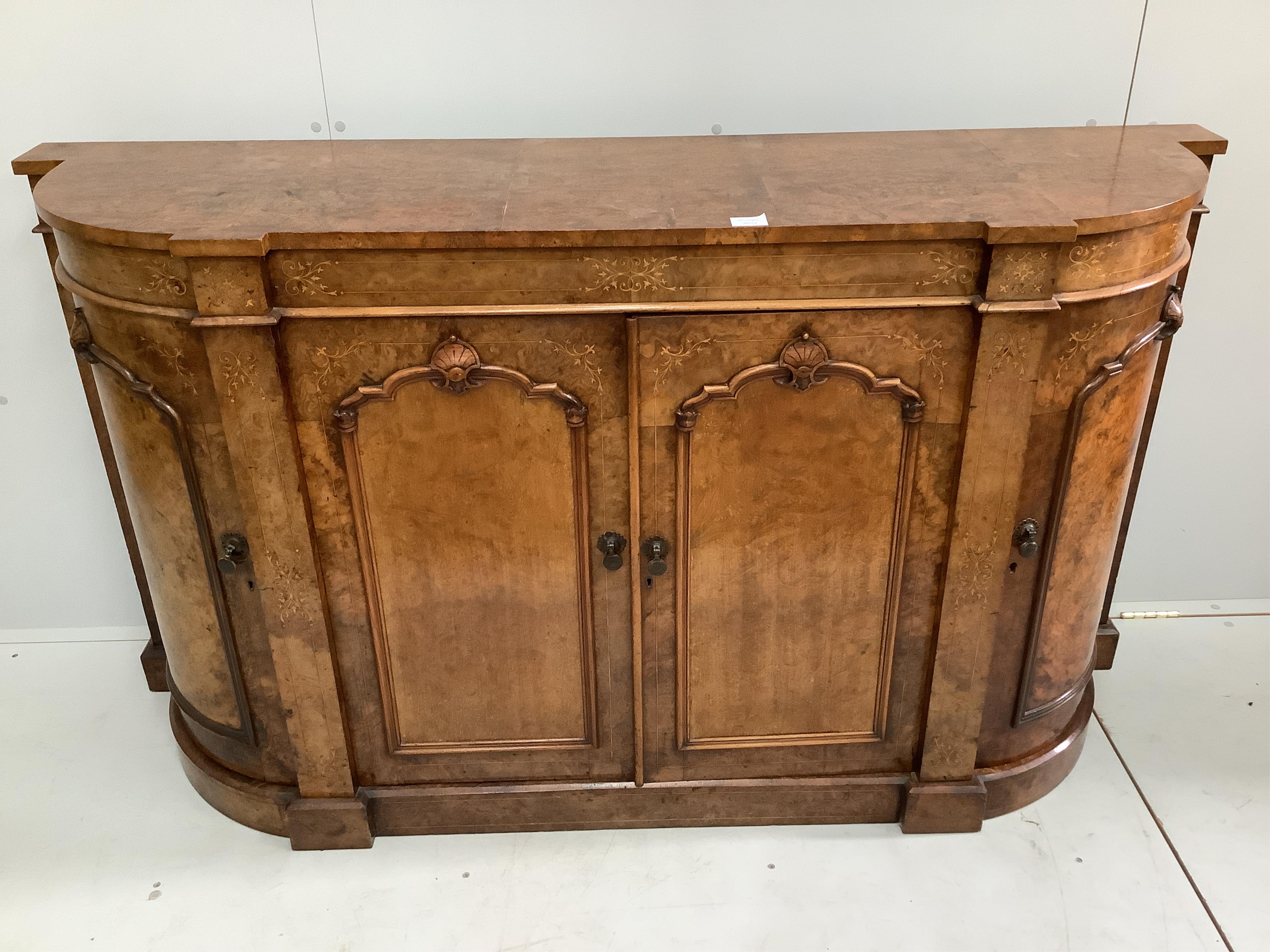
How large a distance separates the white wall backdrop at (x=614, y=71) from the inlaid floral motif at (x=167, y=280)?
0.67 m

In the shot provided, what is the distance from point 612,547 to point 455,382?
0.47m

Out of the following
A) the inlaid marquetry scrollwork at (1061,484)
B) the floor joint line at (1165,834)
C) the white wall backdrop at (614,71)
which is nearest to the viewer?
the inlaid marquetry scrollwork at (1061,484)

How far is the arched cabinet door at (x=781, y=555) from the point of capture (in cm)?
209

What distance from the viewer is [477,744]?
2.48 m

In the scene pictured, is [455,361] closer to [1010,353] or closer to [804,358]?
→ [804,358]

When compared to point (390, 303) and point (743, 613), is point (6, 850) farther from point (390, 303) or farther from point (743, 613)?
point (743, 613)

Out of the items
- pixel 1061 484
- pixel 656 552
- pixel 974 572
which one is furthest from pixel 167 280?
pixel 1061 484

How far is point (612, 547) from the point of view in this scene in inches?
87.9

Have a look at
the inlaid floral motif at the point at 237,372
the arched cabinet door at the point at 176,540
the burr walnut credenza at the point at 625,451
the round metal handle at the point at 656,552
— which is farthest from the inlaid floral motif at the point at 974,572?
the arched cabinet door at the point at 176,540

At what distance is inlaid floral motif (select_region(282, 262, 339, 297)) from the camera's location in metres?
1.98

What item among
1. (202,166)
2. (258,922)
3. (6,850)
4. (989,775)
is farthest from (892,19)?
(6,850)

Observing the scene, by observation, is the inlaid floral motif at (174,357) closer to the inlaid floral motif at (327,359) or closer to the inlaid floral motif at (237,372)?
the inlaid floral motif at (237,372)

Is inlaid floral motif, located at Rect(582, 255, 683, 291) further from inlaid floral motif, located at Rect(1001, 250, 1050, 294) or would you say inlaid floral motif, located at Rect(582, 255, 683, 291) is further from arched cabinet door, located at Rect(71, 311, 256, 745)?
arched cabinet door, located at Rect(71, 311, 256, 745)

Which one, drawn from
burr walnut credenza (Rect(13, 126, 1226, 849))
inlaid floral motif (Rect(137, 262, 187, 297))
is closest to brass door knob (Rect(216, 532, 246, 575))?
burr walnut credenza (Rect(13, 126, 1226, 849))
